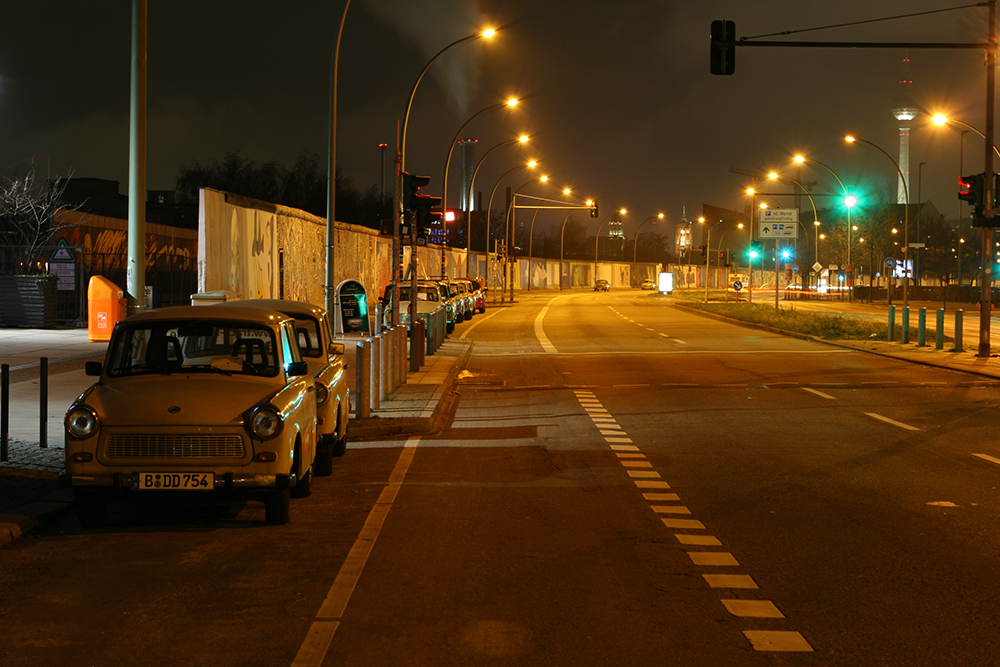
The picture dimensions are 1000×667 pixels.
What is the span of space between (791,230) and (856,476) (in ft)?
144

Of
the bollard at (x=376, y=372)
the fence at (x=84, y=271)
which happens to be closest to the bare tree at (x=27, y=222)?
the fence at (x=84, y=271)

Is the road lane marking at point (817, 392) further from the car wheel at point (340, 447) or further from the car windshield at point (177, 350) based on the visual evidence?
the car windshield at point (177, 350)

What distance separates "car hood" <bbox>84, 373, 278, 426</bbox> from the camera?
24.0ft

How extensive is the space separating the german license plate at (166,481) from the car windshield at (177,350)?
1076mm

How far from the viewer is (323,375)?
32.7 ft

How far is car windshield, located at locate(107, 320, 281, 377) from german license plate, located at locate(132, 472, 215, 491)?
3.53 ft

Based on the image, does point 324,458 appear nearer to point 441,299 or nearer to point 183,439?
point 183,439

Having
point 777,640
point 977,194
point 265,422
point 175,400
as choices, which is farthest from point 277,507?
point 977,194

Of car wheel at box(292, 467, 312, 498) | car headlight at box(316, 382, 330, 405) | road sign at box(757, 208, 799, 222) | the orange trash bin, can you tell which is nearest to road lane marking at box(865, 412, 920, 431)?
car headlight at box(316, 382, 330, 405)

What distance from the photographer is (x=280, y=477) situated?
7.48m

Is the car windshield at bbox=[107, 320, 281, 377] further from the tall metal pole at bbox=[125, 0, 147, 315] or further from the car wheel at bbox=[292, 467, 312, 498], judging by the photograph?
the tall metal pole at bbox=[125, 0, 147, 315]

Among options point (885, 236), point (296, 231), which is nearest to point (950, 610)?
point (296, 231)

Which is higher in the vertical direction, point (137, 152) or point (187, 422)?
point (137, 152)

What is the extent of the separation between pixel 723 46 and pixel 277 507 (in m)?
13.9
